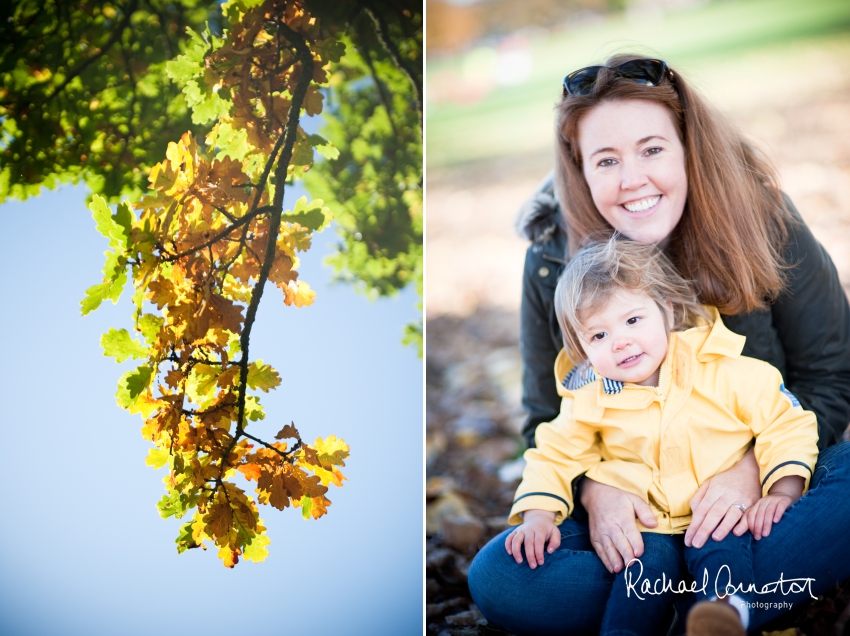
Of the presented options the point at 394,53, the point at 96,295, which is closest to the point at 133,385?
the point at 96,295

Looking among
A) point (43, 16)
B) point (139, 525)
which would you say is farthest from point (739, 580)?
point (43, 16)

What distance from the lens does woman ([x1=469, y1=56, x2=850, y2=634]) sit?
153 cm

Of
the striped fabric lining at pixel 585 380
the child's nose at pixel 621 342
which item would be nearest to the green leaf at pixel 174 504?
the striped fabric lining at pixel 585 380

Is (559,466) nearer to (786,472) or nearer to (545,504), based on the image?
(545,504)

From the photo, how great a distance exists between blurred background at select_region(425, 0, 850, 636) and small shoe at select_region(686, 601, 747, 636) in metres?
1.01

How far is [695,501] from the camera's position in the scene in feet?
4.99

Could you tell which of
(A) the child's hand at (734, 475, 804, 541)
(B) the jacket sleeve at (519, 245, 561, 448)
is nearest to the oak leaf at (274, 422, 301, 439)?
(B) the jacket sleeve at (519, 245, 561, 448)

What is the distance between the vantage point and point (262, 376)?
179cm

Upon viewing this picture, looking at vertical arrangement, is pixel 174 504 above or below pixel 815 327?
below

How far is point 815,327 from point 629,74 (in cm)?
70

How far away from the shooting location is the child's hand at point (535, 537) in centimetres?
156

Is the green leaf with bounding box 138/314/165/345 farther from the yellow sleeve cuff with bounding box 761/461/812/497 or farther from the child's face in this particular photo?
the yellow sleeve cuff with bounding box 761/461/812/497

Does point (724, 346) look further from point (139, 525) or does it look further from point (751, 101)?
point (751, 101)

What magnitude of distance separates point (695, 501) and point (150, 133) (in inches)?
58.0
